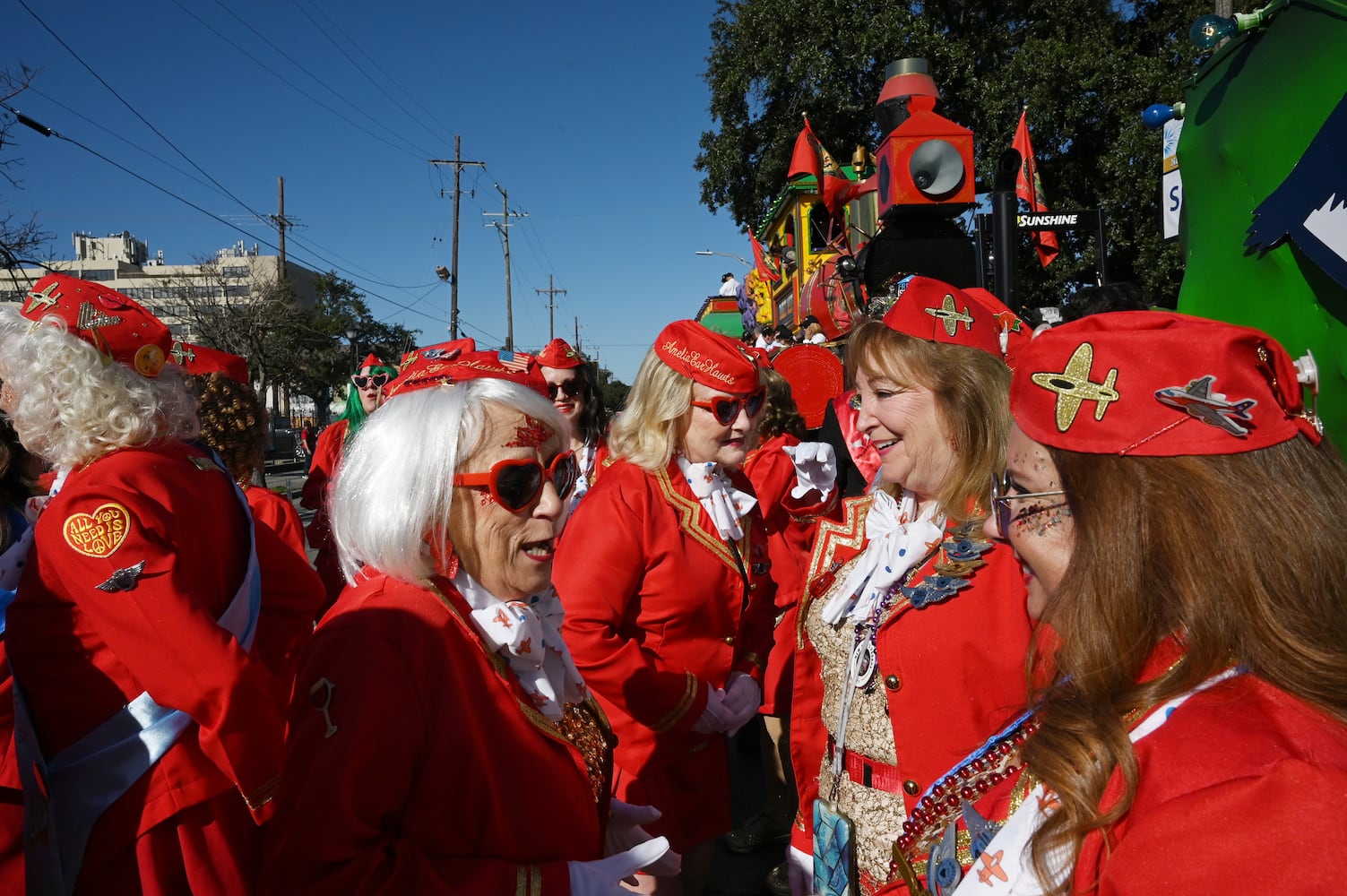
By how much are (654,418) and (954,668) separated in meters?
1.64

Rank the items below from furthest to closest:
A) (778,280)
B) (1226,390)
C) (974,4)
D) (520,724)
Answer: (778,280)
(974,4)
(520,724)
(1226,390)

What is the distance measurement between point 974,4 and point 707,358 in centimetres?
2043

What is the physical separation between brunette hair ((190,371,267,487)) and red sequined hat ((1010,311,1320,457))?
3.38 m

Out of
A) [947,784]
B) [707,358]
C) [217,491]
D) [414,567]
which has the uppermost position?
[707,358]

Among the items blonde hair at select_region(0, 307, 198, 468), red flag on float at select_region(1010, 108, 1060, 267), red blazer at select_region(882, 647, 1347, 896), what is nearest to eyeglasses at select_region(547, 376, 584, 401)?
blonde hair at select_region(0, 307, 198, 468)

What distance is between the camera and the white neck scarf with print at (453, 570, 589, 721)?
1.68m

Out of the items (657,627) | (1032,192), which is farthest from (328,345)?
(657,627)

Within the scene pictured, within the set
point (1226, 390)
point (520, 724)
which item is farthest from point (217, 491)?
point (1226, 390)

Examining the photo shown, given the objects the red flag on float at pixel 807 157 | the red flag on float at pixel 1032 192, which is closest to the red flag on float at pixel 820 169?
the red flag on float at pixel 807 157

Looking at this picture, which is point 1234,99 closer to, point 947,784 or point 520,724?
point 947,784

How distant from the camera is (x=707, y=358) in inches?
128

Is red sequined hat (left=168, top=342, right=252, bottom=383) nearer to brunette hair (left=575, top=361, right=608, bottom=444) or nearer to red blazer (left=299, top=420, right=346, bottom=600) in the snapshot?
red blazer (left=299, top=420, right=346, bottom=600)

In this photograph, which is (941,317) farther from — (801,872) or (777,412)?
(777,412)

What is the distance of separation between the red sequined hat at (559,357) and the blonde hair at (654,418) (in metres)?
2.10
